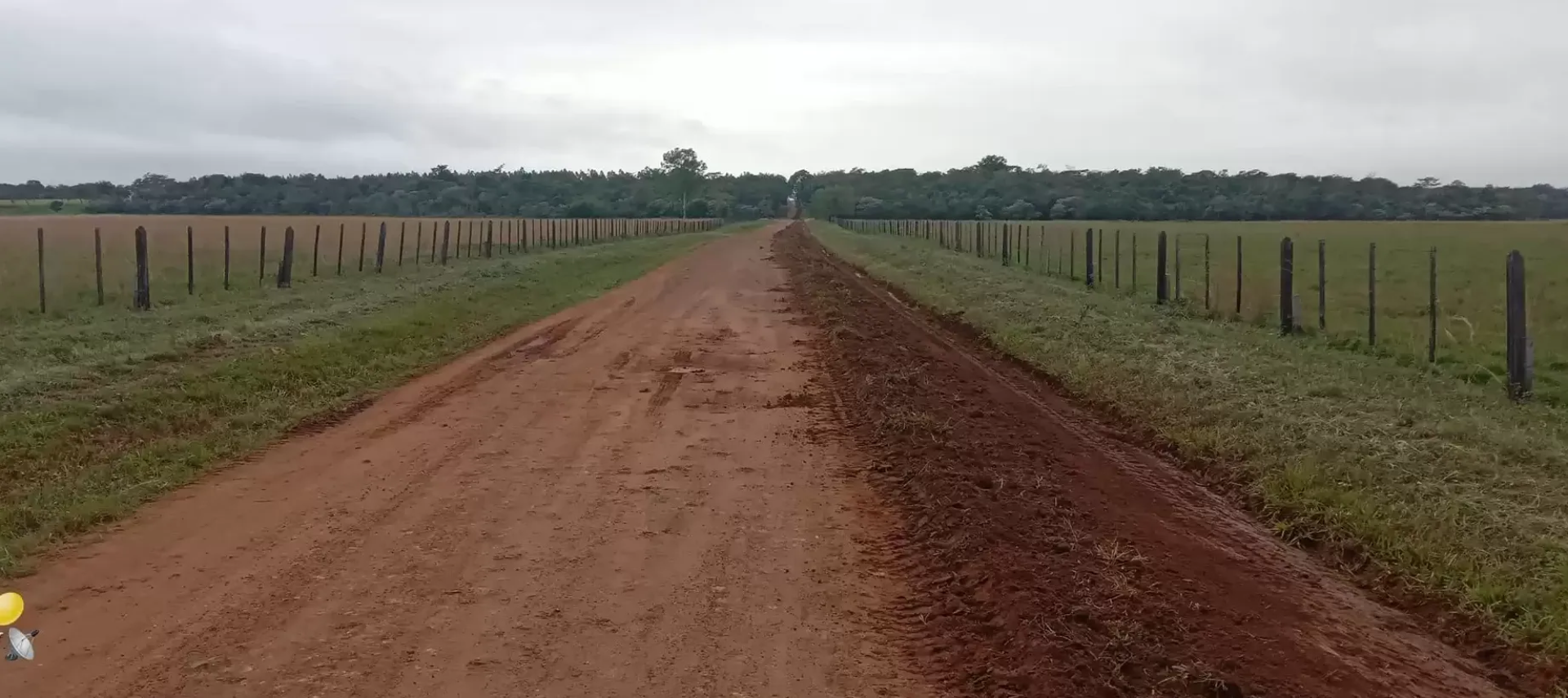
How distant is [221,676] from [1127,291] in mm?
20765

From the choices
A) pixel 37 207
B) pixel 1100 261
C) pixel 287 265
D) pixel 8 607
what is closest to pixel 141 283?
pixel 287 265

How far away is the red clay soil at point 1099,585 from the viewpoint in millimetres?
4309

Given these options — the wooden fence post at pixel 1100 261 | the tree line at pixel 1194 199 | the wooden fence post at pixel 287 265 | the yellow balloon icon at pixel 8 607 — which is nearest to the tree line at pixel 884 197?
the tree line at pixel 1194 199

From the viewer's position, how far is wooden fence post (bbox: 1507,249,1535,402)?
1055cm

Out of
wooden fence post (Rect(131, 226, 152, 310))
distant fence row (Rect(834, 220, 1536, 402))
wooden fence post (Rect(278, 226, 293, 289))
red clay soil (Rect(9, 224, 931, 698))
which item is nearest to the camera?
red clay soil (Rect(9, 224, 931, 698))

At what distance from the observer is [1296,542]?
20.4 feet

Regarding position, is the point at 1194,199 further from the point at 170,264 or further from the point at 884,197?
the point at 170,264

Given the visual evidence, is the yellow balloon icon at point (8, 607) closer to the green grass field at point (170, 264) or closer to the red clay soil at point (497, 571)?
the red clay soil at point (497, 571)

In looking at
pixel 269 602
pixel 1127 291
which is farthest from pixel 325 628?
pixel 1127 291

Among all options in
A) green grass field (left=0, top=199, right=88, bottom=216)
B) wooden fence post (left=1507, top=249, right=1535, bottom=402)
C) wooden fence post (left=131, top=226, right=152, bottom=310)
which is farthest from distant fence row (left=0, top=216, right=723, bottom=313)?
green grass field (left=0, top=199, right=88, bottom=216)

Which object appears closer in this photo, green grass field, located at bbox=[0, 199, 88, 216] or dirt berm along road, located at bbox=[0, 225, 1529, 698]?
dirt berm along road, located at bbox=[0, 225, 1529, 698]

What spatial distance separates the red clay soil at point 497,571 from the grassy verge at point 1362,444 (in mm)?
2803

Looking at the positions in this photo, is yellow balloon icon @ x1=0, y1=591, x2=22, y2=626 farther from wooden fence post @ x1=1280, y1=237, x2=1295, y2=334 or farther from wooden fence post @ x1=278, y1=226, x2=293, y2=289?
wooden fence post @ x1=278, y1=226, x2=293, y2=289

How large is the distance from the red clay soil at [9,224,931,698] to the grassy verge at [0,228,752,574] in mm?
467
